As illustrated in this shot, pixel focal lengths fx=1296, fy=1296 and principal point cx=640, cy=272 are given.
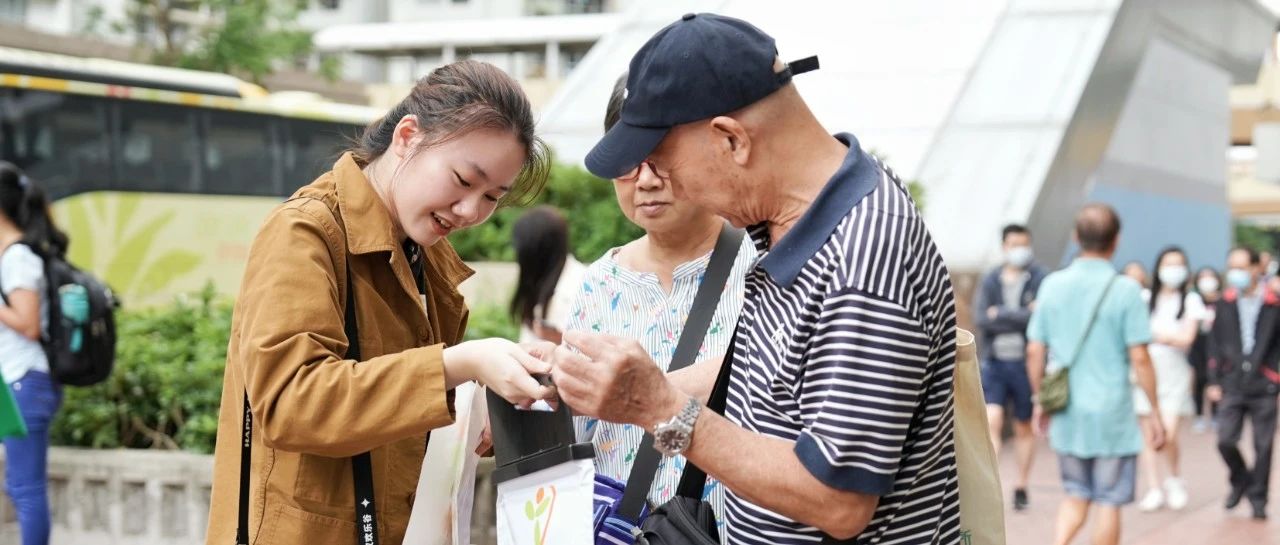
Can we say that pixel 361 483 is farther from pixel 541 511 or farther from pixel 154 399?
pixel 154 399

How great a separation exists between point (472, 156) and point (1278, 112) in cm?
3495

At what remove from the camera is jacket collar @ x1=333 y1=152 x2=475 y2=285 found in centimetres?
245

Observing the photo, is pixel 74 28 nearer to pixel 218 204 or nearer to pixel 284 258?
pixel 218 204

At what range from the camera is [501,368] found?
2266mm

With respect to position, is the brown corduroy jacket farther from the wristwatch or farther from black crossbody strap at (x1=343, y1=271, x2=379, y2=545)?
the wristwatch

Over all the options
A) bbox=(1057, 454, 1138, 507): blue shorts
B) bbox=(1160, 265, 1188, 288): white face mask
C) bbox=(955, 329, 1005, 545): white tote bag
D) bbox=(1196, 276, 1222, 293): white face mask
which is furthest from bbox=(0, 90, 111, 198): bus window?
bbox=(955, 329, 1005, 545): white tote bag

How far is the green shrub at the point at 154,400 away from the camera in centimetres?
640

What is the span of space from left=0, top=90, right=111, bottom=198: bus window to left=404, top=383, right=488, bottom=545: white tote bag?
45.1 ft

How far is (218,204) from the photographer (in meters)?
17.0

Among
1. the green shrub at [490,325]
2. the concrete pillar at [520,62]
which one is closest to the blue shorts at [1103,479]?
the green shrub at [490,325]

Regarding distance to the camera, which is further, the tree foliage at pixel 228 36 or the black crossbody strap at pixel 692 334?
the tree foliage at pixel 228 36

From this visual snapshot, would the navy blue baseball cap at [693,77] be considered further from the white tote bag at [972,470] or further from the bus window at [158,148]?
the bus window at [158,148]

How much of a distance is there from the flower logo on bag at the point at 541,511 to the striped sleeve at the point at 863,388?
21.9 inches

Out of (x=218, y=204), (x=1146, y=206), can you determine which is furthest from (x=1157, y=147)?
(x=218, y=204)
